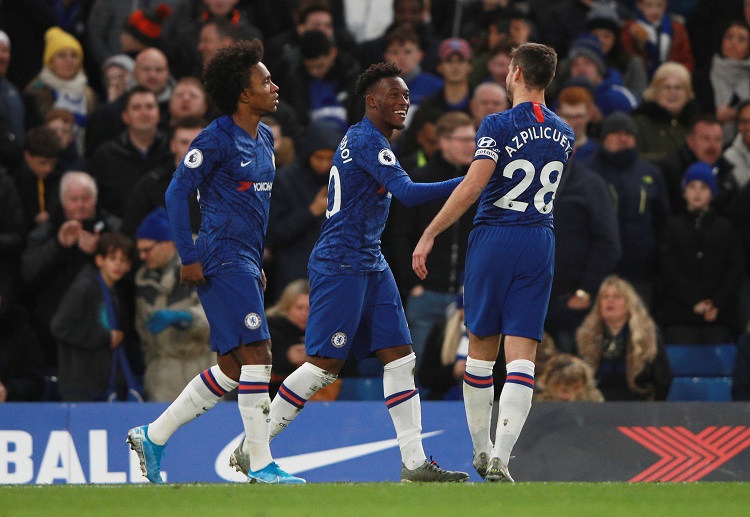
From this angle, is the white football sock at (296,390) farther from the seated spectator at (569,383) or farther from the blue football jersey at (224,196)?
the seated spectator at (569,383)

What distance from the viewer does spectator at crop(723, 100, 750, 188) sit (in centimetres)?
1365

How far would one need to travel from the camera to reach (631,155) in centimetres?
1262

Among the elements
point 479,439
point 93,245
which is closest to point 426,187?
point 479,439

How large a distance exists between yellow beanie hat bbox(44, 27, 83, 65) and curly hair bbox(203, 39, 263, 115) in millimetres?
5958

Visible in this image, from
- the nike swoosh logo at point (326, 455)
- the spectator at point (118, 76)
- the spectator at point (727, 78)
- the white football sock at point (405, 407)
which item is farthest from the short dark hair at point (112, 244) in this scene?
the spectator at point (727, 78)

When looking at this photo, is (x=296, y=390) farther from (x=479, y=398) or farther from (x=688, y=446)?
(x=688, y=446)

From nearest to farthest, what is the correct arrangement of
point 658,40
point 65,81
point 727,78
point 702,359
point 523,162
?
point 523,162 → point 702,359 → point 65,81 → point 727,78 → point 658,40

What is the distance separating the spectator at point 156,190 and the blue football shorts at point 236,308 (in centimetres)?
412

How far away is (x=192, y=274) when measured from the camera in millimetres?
7824

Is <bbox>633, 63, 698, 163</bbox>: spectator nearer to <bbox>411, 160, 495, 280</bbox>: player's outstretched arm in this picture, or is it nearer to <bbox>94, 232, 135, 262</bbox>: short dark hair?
<bbox>94, 232, 135, 262</bbox>: short dark hair

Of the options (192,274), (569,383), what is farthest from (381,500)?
(569,383)

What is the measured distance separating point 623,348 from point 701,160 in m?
2.97

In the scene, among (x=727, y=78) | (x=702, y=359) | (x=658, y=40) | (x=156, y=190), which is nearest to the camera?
(x=156, y=190)

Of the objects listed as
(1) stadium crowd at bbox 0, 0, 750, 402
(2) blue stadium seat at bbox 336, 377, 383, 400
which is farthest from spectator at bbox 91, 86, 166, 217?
(2) blue stadium seat at bbox 336, 377, 383, 400
